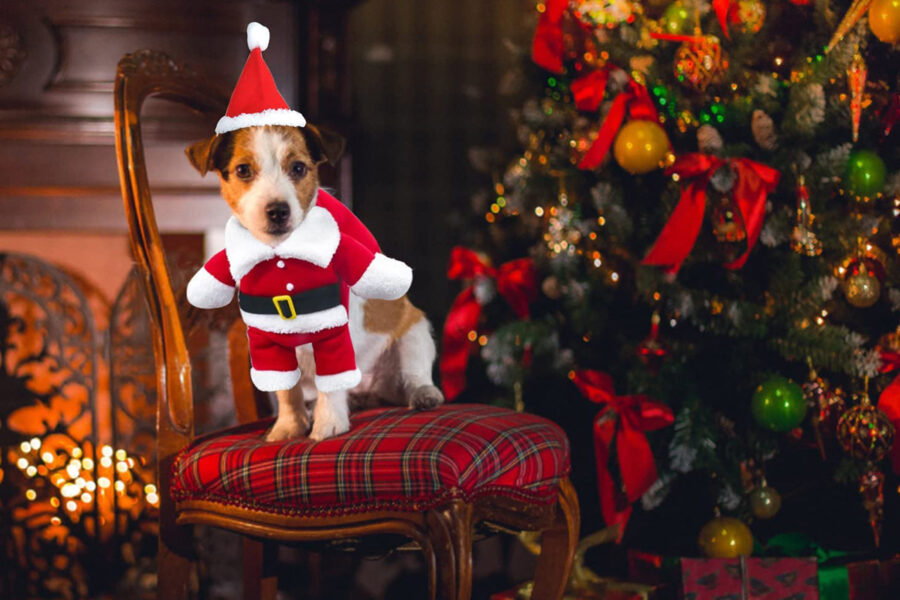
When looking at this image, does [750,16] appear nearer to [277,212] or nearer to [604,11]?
[604,11]

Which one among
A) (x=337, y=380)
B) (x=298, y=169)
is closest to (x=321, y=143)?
(x=298, y=169)

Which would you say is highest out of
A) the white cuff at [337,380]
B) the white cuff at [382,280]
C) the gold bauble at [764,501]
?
the white cuff at [382,280]

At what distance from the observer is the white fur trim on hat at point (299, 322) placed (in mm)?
910

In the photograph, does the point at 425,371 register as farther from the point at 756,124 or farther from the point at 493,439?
the point at 756,124

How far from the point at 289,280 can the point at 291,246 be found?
0.04 meters

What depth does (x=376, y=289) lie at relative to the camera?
3.05 feet

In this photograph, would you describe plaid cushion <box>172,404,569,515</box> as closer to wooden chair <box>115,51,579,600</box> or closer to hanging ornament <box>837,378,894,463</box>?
wooden chair <box>115,51,579,600</box>

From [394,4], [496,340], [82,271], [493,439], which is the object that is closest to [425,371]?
[493,439]

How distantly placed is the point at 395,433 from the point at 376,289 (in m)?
0.17

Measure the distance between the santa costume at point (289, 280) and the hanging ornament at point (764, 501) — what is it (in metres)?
0.94

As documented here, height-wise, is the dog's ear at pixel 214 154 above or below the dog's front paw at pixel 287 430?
above

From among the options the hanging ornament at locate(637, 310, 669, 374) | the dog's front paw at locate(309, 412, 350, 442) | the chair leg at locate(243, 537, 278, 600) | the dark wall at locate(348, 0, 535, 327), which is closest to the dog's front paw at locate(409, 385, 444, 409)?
the dog's front paw at locate(309, 412, 350, 442)

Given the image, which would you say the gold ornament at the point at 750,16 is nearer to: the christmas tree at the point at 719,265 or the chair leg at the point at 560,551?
the christmas tree at the point at 719,265

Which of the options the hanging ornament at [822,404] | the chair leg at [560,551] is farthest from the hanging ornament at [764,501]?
the chair leg at [560,551]
